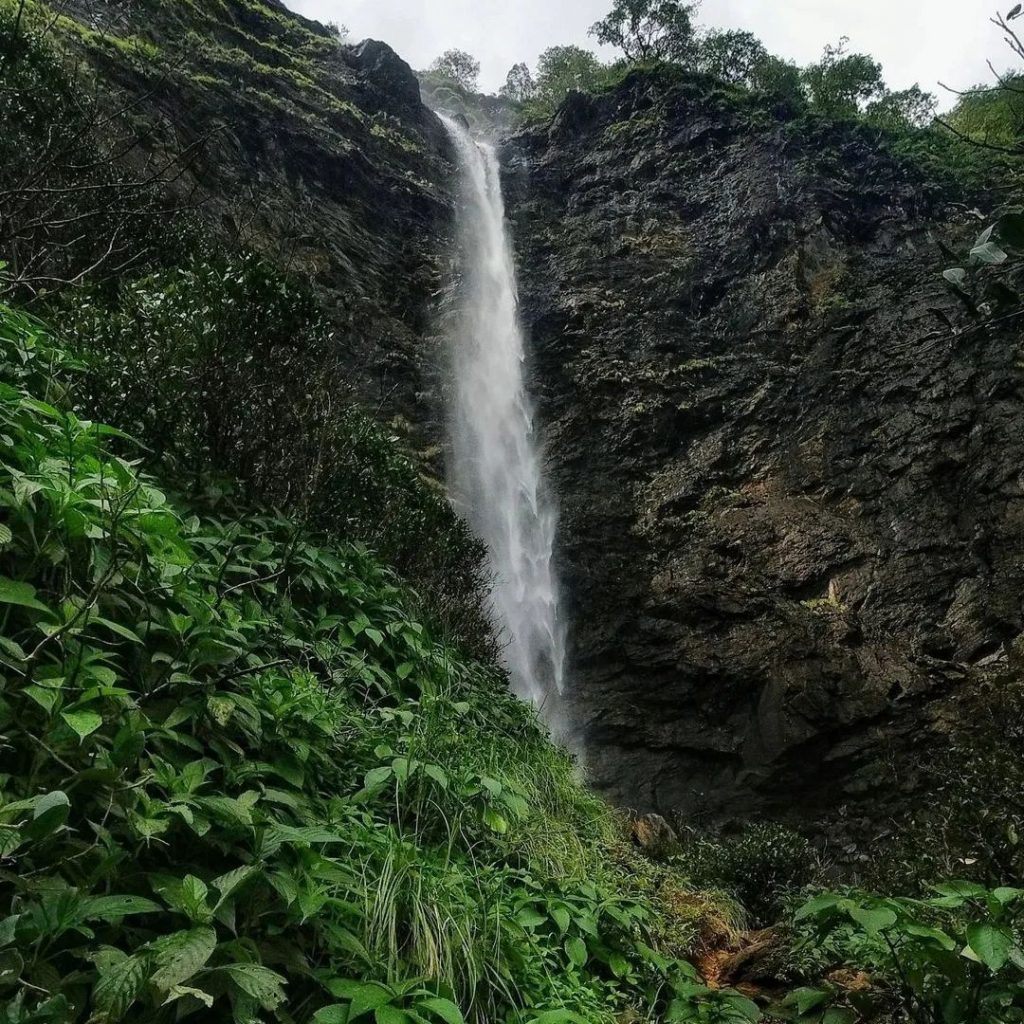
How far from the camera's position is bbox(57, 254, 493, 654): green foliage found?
4.40 meters

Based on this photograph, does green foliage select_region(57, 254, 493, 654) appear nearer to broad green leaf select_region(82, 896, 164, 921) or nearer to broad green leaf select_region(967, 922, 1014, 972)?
broad green leaf select_region(82, 896, 164, 921)

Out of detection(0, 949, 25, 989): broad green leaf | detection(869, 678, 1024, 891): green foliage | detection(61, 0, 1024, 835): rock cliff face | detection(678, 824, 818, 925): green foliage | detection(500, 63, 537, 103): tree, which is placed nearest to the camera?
detection(0, 949, 25, 989): broad green leaf

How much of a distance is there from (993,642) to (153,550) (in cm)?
1223

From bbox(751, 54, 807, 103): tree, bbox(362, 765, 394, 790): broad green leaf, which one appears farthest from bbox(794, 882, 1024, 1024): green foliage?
bbox(751, 54, 807, 103): tree

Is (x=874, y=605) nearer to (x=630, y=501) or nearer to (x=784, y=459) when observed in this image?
(x=784, y=459)

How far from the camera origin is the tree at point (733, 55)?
25234 millimetres

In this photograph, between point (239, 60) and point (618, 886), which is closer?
point (618, 886)

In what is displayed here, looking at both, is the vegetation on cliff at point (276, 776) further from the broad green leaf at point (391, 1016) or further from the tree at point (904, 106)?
the tree at point (904, 106)

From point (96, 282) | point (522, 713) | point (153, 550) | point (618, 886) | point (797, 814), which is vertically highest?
point (96, 282)

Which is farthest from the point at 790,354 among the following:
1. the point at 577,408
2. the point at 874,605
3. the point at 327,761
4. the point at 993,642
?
the point at 327,761

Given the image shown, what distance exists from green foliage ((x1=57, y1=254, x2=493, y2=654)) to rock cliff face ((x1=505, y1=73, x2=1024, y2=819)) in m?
6.01

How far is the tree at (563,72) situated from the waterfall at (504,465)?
1495 centimetres

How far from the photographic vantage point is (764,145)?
771 inches

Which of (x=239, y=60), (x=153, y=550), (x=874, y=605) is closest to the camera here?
(x=153, y=550)
